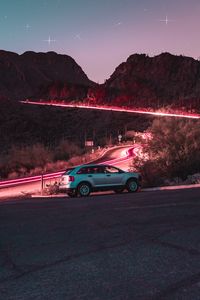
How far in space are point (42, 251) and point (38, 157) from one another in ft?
162

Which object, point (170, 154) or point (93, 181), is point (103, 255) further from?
point (170, 154)

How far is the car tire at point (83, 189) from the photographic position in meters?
25.6

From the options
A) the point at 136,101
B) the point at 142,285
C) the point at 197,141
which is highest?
the point at 136,101

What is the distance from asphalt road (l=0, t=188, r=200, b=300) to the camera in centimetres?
662

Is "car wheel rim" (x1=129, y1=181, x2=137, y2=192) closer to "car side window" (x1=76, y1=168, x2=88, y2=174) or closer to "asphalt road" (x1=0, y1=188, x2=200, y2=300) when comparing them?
"car side window" (x1=76, y1=168, x2=88, y2=174)


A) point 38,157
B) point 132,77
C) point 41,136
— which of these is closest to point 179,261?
point 38,157

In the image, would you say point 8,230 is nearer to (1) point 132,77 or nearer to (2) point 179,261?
(2) point 179,261

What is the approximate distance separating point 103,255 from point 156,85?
175 metres

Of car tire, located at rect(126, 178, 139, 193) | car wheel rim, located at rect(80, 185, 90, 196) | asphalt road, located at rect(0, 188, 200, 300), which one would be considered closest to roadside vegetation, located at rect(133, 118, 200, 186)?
car tire, located at rect(126, 178, 139, 193)

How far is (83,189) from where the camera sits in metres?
25.7

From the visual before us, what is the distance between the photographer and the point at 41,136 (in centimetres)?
9612

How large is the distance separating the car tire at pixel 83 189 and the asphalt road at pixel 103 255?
1119 centimetres

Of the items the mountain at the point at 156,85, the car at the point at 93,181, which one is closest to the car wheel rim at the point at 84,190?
the car at the point at 93,181

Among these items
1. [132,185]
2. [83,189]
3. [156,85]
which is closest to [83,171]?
[83,189]
